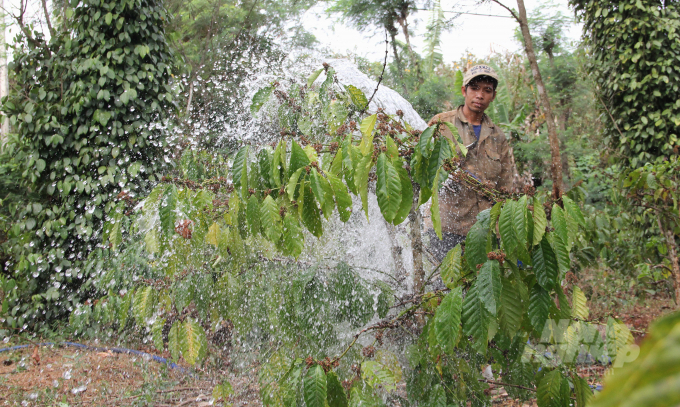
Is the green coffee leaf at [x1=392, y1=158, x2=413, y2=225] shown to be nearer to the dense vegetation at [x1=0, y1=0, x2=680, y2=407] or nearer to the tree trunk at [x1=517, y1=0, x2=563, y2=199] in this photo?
the dense vegetation at [x1=0, y1=0, x2=680, y2=407]

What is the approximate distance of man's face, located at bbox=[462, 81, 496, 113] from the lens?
338 centimetres

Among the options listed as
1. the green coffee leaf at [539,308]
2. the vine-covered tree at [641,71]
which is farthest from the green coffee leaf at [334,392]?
the vine-covered tree at [641,71]

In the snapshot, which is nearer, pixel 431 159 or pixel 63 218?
pixel 431 159

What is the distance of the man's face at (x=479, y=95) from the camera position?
3.38 m

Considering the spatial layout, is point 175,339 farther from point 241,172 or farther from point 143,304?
point 241,172

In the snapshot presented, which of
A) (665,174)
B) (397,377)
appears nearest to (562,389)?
(397,377)

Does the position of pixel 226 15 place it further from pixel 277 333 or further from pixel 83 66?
pixel 277 333

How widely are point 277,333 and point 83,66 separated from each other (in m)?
3.59

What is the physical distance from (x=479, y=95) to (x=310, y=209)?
7.42 ft

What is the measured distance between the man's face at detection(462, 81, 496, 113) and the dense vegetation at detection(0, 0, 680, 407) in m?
0.54

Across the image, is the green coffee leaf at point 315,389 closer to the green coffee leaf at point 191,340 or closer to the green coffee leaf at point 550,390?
the green coffee leaf at point 550,390

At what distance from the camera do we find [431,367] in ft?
5.76

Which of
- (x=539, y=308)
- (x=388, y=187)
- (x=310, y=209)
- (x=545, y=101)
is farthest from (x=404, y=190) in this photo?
(x=545, y=101)

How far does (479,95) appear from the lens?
3.38 metres
